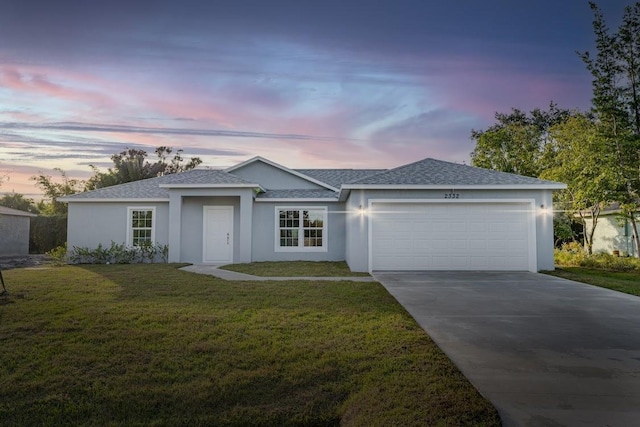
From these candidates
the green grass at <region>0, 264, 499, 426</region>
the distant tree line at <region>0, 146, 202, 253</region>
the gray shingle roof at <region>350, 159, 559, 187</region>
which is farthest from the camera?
the distant tree line at <region>0, 146, 202, 253</region>

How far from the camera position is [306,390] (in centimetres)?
380

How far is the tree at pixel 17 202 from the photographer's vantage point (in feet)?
124

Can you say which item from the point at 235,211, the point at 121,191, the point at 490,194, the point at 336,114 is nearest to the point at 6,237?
the point at 121,191

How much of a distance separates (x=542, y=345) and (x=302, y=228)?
12.6 meters

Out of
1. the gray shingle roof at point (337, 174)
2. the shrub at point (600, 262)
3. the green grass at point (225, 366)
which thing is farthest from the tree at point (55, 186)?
the shrub at point (600, 262)

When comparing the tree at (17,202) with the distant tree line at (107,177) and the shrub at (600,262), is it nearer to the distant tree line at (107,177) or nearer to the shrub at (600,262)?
the distant tree line at (107,177)

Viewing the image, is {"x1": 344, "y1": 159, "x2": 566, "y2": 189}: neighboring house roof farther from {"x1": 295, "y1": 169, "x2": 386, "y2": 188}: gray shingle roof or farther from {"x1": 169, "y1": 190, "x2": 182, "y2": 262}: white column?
{"x1": 169, "y1": 190, "x2": 182, "y2": 262}: white column

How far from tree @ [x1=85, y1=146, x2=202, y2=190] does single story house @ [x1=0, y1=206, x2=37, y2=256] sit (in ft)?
28.0

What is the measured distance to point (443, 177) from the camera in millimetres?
14039

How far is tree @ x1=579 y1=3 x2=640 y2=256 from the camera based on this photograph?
52.0 feet

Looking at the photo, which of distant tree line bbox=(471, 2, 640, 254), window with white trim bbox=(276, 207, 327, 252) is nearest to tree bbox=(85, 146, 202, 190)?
window with white trim bbox=(276, 207, 327, 252)

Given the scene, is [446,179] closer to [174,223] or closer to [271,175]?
[271,175]

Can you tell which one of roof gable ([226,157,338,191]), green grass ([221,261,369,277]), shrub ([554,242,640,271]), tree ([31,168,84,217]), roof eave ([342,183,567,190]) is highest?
tree ([31,168,84,217])

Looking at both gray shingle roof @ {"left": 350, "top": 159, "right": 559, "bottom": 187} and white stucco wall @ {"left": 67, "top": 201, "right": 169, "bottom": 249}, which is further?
white stucco wall @ {"left": 67, "top": 201, "right": 169, "bottom": 249}
